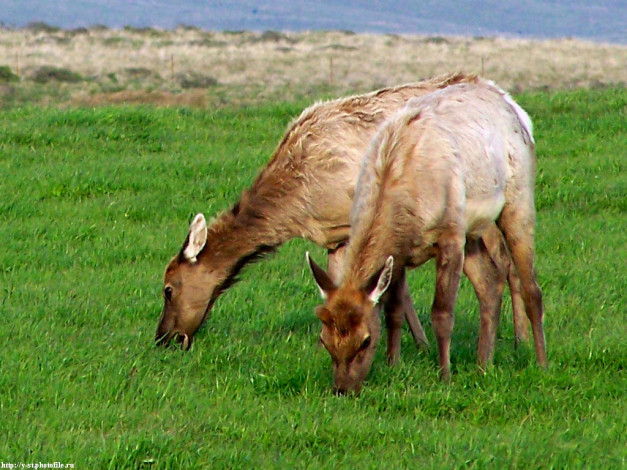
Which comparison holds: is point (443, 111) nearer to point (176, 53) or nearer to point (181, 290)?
point (181, 290)

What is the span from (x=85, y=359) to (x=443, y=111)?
11.0 feet

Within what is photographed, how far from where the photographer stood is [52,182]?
12.3 m

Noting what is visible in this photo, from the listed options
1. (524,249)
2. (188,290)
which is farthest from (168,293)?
(524,249)

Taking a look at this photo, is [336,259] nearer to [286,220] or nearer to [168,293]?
[286,220]

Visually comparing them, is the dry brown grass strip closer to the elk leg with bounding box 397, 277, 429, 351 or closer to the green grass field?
the green grass field

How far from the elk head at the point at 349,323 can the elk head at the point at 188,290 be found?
1831 millimetres

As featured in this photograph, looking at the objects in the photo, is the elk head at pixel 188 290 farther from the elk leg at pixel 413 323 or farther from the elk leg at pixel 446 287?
the elk leg at pixel 446 287

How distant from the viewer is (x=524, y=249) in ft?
25.3

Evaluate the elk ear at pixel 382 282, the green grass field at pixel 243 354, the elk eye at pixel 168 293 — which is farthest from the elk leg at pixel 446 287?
the elk eye at pixel 168 293

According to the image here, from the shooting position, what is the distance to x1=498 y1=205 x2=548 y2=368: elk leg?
7.68 metres

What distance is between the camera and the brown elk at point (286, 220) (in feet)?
26.7

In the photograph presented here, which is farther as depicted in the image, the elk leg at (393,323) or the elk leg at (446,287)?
the elk leg at (393,323)

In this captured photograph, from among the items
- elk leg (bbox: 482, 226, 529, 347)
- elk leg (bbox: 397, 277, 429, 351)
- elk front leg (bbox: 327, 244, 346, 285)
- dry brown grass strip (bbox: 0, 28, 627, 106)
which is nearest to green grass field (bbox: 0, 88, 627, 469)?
elk leg (bbox: 397, 277, 429, 351)

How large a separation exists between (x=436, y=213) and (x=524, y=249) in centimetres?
120
